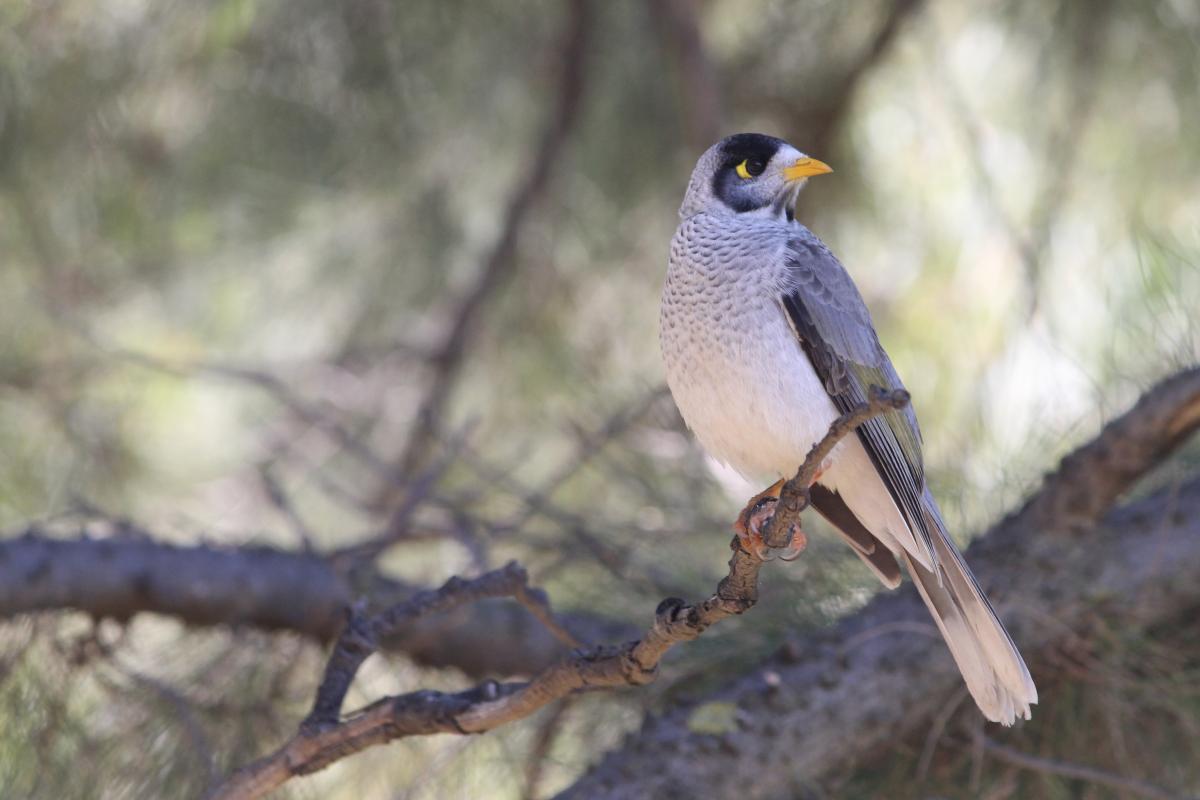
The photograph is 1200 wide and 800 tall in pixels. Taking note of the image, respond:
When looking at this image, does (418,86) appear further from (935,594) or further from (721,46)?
(935,594)

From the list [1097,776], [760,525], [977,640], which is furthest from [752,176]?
[1097,776]

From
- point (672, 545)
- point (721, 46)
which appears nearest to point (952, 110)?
point (721, 46)

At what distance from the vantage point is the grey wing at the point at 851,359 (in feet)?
10.7

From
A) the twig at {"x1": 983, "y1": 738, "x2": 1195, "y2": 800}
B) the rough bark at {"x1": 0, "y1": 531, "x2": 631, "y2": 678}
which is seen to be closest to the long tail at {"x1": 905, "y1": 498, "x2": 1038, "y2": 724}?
the twig at {"x1": 983, "y1": 738, "x2": 1195, "y2": 800}

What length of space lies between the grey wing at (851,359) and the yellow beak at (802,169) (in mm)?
263

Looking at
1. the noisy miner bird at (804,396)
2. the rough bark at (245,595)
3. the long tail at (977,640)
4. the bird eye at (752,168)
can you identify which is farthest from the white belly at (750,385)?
the rough bark at (245,595)

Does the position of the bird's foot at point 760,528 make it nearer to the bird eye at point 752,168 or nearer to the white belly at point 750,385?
the white belly at point 750,385

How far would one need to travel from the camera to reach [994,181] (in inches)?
227

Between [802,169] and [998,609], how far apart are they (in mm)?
1237

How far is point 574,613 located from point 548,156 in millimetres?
2300

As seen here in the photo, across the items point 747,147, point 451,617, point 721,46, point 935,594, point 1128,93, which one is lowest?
point 451,617

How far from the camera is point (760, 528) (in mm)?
2994

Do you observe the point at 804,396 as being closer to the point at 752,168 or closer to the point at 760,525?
the point at 760,525

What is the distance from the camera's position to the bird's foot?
2.68 meters
